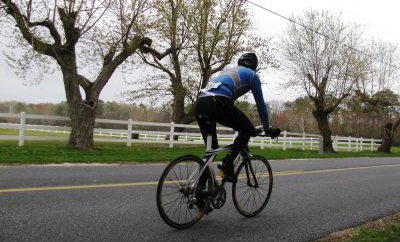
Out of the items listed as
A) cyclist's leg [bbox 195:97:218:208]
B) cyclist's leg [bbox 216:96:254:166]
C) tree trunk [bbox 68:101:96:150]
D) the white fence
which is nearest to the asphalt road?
cyclist's leg [bbox 195:97:218:208]

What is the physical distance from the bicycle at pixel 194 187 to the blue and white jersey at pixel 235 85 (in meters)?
0.48

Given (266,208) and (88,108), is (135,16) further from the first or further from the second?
(266,208)

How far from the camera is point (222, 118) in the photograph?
17.0ft

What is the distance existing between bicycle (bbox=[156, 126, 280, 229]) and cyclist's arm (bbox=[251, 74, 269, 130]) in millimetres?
152

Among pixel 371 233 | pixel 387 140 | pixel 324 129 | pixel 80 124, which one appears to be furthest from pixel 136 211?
pixel 387 140

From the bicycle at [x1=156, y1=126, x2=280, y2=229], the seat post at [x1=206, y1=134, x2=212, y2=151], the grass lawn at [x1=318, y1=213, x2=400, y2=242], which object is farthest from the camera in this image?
the seat post at [x1=206, y1=134, x2=212, y2=151]

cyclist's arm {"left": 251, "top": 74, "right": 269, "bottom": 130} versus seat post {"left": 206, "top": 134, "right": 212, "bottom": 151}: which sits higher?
cyclist's arm {"left": 251, "top": 74, "right": 269, "bottom": 130}

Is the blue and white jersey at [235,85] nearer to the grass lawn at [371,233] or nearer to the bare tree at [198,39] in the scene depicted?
the grass lawn at [371,233]

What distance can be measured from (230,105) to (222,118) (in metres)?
0.18

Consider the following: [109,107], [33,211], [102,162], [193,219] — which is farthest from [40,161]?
[109,107]

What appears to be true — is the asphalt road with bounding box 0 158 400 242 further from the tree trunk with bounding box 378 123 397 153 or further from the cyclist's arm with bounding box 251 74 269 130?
the tree trunk with bounding box 378 123 397 153

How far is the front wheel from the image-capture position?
227 inches

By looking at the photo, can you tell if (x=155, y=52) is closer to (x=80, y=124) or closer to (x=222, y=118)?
(x=80, y=124)

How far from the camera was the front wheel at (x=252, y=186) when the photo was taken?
227 inches
